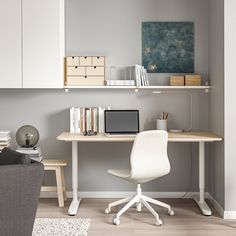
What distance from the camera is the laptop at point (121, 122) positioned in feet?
15.3

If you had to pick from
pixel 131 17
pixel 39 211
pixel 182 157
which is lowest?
pixel 39 211

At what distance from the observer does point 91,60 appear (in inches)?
187

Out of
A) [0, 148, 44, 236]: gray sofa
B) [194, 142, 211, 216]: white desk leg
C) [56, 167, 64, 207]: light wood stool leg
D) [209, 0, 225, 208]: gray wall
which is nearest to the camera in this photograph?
[0, 148, 44, 236]: gray sofa

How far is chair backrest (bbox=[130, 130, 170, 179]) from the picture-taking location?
12.9 feet

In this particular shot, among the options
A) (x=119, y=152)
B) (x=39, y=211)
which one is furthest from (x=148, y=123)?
(x=39, y=211)

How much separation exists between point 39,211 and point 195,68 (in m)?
2.24

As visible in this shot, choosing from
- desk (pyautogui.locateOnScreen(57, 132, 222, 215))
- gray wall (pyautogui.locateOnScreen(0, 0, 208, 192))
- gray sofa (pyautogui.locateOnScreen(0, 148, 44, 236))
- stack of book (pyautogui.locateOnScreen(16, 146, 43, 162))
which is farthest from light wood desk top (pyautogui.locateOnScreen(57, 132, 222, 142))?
gray sofa (pyautogui.locateOnScreen(0, 148, 44, 236))

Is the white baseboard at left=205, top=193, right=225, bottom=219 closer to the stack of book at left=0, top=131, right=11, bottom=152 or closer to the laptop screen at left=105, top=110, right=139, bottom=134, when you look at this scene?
the laptop screen at left=105, top=110, right=139, bottom=134

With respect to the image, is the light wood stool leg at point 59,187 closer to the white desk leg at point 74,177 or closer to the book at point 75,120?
the white desk leg at point 74,177

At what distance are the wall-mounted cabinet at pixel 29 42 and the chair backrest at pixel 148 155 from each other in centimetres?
122

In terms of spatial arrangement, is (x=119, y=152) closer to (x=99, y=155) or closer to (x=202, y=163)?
(x=99, y=155)

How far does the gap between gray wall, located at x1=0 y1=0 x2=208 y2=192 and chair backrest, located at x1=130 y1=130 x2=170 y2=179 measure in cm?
95

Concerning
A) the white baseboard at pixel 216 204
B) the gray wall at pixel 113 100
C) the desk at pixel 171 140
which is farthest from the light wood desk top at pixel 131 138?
the white baseboard at pixel 216 204

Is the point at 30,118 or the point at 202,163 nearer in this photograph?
the point at 202,163
